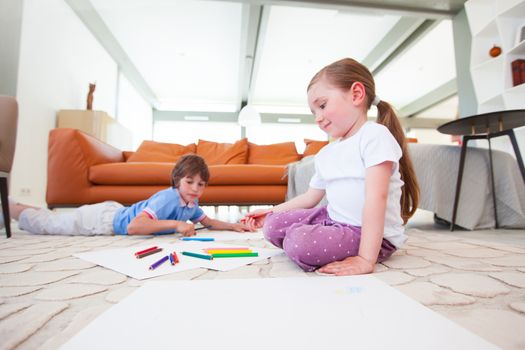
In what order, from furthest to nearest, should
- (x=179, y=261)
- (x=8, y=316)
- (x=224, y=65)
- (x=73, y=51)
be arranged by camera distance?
(x=224, y=65) < (x=73, y=51) < (x=179, y=261) < (x=8, y=316)

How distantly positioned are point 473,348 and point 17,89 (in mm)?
3135

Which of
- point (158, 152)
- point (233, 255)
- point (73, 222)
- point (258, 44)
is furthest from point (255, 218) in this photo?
point (258, 44)

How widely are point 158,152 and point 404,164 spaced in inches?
87.6

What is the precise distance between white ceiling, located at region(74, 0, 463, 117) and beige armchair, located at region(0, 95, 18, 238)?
2485 mm

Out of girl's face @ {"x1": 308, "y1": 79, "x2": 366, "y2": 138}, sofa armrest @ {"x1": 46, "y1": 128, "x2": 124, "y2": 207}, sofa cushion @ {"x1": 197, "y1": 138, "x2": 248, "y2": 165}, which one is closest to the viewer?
girl's face @ {"x1": 308, "y1": 79, "x2": 366, "y2": 138}

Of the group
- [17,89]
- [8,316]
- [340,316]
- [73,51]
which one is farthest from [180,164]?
[73,51]

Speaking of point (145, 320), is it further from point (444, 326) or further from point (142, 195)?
point (142, 195)

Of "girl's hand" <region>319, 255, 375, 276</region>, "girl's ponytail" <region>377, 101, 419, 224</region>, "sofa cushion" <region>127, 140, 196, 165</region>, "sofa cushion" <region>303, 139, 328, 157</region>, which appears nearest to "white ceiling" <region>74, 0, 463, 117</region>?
"sofa cushion" <region>303, 139, 328, 157</region>

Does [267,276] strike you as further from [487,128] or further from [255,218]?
[487,128]

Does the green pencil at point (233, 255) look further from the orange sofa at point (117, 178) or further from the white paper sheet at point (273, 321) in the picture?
the orange sofa at point (117, 178)

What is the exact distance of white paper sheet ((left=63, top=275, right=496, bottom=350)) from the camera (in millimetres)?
318

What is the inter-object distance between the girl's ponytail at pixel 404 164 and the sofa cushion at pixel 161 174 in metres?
1.20

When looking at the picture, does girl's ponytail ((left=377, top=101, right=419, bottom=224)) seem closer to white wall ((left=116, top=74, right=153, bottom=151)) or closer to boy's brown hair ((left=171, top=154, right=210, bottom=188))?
boy's brown hair ((left=171, top=154, right=210, bottom=188))

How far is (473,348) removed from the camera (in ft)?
1.00
